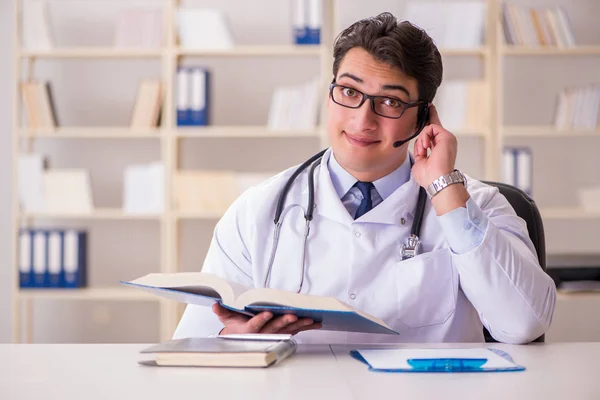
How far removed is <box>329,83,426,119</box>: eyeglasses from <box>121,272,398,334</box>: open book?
20.9 inches

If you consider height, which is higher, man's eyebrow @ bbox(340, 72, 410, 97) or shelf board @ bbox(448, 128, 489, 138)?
shelf board @ bbox(448, 128, 489, 138)

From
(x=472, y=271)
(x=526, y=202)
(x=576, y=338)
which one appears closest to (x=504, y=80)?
(x=576, y=338)

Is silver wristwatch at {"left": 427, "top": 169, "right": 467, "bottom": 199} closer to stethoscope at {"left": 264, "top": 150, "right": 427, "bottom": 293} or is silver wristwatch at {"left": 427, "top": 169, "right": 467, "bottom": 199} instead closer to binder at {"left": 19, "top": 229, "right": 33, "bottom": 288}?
stethoscope at {"left": 264, "top": 150, "right": 427, "bottom": 293}

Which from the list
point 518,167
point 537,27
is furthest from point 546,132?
point 537,27

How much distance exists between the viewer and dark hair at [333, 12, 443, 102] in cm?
165

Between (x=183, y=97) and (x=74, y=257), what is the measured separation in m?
0.92

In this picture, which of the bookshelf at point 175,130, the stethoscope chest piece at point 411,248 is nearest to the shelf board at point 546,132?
the bookshelf at point 175,130

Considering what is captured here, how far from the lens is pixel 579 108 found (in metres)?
3.79

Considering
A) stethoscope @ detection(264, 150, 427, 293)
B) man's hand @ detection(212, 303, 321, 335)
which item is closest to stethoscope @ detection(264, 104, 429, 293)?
stethoscope @ detection(264, 150, 427, 293)

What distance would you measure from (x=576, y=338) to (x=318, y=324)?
3127 millimetres

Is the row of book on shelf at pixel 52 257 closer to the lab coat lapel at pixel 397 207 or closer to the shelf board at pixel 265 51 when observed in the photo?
the shelf board at pixel 265 51

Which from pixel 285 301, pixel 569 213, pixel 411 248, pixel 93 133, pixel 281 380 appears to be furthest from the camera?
pixel 93 133

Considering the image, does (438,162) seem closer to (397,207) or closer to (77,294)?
(397,207)

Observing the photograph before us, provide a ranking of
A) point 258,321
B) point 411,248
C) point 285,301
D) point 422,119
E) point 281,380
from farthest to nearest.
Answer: point 422,119, point 411,248, point 258,321, point 285,301, point 281,380
